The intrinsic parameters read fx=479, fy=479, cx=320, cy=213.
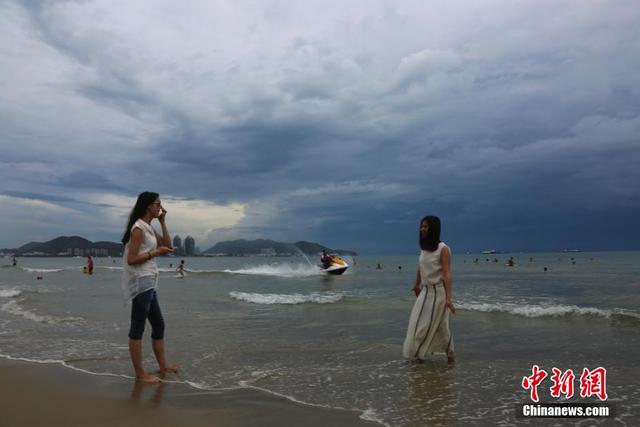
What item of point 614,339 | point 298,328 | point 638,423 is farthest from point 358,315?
point 638,423

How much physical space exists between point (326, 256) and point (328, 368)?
33909mm

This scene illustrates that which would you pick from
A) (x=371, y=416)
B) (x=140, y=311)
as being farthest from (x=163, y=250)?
(x=371, y=416)

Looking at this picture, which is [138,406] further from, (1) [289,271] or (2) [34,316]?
(1) [289,271]

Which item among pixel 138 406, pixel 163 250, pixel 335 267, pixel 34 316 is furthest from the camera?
pixel 335 267

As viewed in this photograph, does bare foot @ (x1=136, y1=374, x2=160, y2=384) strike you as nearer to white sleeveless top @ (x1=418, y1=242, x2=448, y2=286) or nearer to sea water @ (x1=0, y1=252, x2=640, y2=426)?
sea water @ (x1=0, y1=252, x2=640, y2=426)

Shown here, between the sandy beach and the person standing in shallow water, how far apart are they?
540 mm

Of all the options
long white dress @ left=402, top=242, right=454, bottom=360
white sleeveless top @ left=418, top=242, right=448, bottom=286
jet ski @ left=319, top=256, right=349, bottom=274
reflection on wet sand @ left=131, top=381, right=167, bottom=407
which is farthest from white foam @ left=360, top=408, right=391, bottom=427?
jet ski @ left=319, top=256, right=349, bottom=274

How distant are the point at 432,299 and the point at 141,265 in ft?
12.5

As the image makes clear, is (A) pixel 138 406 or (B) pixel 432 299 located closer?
(A) pixel 138 406

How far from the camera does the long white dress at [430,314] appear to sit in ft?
21.5

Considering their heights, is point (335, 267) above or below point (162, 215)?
below

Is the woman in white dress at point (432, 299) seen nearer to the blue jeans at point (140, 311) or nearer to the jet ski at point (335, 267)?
the blue jeans at point (140, 311)

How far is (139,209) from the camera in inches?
222

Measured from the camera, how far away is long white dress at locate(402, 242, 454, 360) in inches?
258
